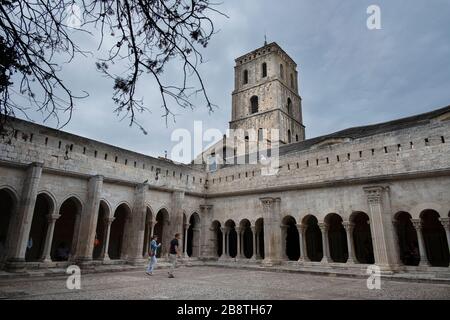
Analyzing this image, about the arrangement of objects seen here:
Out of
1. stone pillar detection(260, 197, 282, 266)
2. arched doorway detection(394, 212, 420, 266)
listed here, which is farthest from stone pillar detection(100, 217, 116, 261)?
arched doorway detection(394, 212, 420, 266)

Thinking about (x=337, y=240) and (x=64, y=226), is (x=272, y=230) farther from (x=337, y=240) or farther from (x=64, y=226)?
(x=64, y=226)

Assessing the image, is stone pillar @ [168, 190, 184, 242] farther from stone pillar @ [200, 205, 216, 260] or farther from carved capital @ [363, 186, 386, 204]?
carved capital @ [363, 186, 386, 204]

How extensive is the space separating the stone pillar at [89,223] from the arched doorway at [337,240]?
12.0 meters

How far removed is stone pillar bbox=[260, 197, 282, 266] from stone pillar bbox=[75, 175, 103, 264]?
815 centimetres

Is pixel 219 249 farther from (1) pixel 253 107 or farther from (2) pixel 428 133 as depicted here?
(1) pixel 253 107

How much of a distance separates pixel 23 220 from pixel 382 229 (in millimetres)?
13822

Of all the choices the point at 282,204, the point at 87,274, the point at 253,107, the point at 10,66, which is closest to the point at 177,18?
the point at 10,66

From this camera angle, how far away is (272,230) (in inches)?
582

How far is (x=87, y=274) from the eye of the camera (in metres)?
10.8

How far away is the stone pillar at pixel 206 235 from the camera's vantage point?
17562 mm

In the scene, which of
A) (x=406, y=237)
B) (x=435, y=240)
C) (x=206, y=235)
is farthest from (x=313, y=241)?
(x=206, y=235)

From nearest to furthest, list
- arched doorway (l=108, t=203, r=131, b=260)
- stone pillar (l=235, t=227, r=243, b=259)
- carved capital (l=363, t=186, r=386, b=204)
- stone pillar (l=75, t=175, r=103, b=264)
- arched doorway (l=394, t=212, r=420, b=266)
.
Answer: carved capital (l=363, t=186, r=386, b=204) < stone pillar (l=75, t=175, r=103, b=264) < arched doorway (l=394, t=212, r=420, b=266) < stone pillar (l=235, t=227, r=243, b=259) < arched doorway (l=108, t=203, r=131, b=260)

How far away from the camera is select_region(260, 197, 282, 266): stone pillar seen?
14375 mm

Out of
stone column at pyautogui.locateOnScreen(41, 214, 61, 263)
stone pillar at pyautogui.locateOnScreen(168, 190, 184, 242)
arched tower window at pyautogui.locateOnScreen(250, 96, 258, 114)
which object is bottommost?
stone column at pyautogui.locateOnScreen(41, 214, 61, 263)
